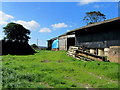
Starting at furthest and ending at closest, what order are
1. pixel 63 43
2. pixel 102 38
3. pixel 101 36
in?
pixel 63 43 < pixel 101 36 < pixel 102 38

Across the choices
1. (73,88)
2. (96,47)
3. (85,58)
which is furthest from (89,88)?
(96,47)

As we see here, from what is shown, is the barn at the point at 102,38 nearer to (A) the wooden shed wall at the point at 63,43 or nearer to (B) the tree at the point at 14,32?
(A) the wooden shed wall at the point at 63,43

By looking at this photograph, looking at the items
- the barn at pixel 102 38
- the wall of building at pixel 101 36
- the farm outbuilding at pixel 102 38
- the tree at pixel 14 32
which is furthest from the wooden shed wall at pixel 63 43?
the tree at pixel 14 32

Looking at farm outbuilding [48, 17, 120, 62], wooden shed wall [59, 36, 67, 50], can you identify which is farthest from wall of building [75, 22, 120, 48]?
wooden shed wall [59, 36, 67, 50]

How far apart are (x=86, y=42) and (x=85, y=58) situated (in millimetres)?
5072

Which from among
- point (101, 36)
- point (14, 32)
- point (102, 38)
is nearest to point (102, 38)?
point (102, 38)

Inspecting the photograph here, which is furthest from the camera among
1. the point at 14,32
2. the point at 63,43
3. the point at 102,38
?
the point at 14,32

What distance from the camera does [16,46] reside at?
25156 millimetres

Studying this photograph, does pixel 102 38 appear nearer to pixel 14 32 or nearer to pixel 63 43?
pixel 63 43

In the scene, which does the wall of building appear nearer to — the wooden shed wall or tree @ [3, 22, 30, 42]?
the wooden shed wall

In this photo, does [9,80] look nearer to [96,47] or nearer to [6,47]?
[96,47]

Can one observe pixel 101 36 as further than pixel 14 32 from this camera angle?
No

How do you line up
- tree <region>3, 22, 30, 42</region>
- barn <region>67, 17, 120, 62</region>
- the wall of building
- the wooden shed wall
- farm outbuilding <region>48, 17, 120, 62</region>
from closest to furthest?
farm outbuilding <region>48, 17, 120, 62</region> → barn <region>67, 17, 120, 62</region> → the wall of building → the wooden shed wall → tree <region>3, 22, 30, 42</region>

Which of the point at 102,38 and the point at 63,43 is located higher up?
the point at 102,38
